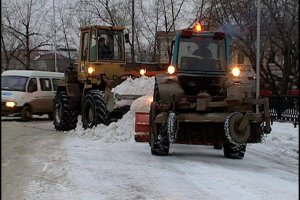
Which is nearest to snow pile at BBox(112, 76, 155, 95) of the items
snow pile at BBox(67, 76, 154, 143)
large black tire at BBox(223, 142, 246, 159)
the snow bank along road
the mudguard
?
snow pile at BBox(67, 76, 154, 143)

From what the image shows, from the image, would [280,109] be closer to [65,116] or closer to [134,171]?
[65,116]

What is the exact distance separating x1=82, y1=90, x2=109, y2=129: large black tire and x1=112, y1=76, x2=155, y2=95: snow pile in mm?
524

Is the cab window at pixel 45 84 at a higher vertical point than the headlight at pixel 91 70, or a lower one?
lower

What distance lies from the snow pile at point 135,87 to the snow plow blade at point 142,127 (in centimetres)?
217

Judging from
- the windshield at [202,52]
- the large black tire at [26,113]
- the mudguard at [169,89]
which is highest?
the windshield at [202,52]

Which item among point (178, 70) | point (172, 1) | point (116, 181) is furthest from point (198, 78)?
point (172, 1)

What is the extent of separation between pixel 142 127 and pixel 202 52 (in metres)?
2.21

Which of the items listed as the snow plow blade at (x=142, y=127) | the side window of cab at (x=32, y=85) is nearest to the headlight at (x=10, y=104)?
the side window of cab at (x=32, y=85)

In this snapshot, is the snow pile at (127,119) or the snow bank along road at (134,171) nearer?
the snow bank along road at (134,171)

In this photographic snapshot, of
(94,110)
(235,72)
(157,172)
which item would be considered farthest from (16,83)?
(157,172)

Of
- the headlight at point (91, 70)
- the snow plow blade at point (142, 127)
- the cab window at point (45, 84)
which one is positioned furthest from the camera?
the cab window at point (45, 84)

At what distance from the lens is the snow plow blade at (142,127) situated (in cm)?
1196

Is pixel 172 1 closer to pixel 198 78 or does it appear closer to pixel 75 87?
pixel 75 87

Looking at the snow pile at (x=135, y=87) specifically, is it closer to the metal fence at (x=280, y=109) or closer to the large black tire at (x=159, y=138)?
the metal fence at (x=280, y=109)
